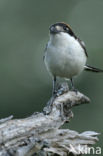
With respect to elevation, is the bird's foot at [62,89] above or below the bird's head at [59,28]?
below

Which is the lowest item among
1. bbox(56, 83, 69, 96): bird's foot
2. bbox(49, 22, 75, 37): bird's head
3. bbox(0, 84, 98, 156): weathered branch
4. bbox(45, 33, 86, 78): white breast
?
bbox(0, 84, 98, 156): weathered branch

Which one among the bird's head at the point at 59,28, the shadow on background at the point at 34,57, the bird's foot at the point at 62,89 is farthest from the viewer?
the shadow on background at the point at 34,57

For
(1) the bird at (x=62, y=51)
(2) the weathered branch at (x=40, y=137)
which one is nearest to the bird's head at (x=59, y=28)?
(1) the bird at (x=62, y=51)

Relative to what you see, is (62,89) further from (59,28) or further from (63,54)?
(59,28)

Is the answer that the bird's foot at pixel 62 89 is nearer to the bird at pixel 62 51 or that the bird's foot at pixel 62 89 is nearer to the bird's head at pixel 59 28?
the bird at pixel 62 51

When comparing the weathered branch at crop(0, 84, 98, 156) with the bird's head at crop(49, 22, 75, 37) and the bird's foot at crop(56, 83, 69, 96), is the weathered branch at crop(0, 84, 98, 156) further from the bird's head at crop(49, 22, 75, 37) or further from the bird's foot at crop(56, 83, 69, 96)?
the bird's head at crop(49, 22, 75, 37)

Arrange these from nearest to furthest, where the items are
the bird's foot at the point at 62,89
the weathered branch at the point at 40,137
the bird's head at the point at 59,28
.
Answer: the weathered branch at the point at 40,137
the bird's foot at the point at 62,89
the bird's head at the point at 59,28

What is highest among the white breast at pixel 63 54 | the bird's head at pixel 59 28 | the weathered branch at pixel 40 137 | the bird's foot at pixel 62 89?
the bird's head at pixel 59 28

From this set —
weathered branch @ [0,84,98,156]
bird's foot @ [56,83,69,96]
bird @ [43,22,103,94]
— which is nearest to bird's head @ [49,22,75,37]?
bird @ [43,22,103,94]
